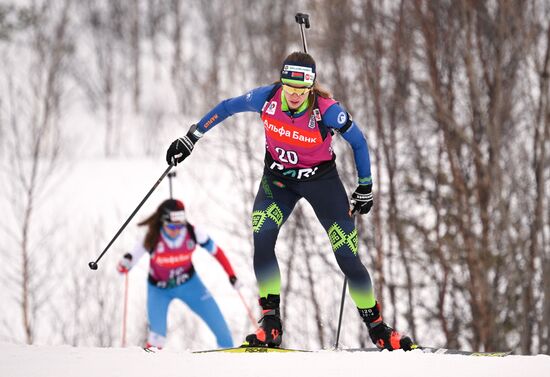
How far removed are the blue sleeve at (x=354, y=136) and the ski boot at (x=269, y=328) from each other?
957mm

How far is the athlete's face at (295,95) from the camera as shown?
13.8ft

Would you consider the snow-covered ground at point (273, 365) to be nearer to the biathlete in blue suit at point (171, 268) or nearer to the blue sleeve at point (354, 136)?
the blue sleeve at point (354, 136)

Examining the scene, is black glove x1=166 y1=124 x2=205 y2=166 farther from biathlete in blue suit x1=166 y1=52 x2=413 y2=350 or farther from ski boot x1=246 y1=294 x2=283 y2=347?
ski boot x1=246 y1=294 x2=283 y2=347

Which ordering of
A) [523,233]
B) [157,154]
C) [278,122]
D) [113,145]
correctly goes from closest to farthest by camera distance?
[278,122], [523,233], [157,154], [113,145]

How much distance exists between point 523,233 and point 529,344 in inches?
69.1

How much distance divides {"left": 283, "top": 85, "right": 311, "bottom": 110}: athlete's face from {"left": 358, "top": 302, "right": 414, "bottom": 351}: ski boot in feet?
4.66

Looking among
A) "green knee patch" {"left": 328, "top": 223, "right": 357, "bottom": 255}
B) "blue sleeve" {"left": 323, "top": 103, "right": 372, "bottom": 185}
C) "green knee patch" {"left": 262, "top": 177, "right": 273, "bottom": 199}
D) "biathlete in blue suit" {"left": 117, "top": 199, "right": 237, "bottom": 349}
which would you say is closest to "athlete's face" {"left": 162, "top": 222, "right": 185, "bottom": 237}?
"biathlete in blue suit" {"left": 117, "top": 199, "right": 237, "bottom": 349}

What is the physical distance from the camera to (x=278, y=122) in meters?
4.32

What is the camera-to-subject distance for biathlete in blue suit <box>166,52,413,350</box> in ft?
14.0

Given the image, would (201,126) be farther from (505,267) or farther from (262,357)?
(505,267)

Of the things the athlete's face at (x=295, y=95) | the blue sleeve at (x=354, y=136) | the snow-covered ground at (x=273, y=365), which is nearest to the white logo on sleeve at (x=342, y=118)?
the blue sleeve at (x=354, y=136)

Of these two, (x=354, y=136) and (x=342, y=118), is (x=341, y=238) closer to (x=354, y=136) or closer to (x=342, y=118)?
(x=354, y=136)

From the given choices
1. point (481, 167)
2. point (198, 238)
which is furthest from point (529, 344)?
point (198, 238)

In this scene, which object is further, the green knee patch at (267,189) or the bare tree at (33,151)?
the bare tree at (33,151)
